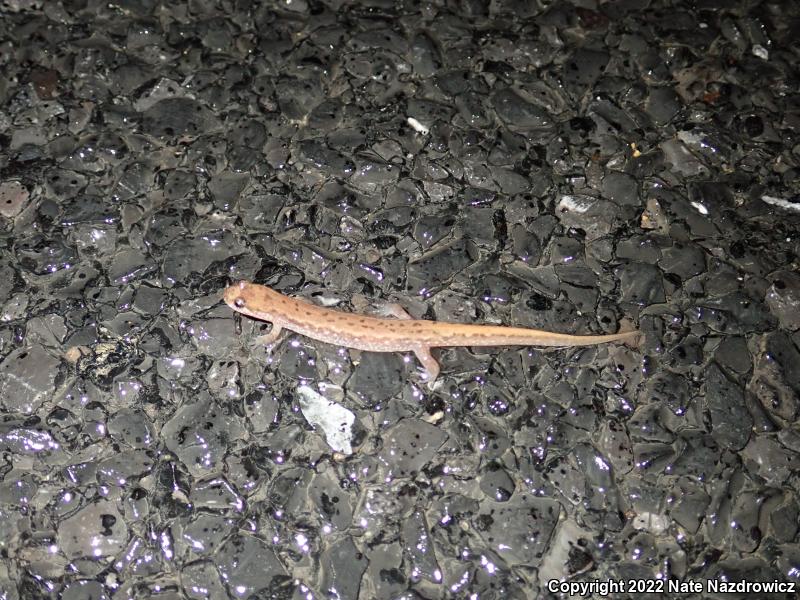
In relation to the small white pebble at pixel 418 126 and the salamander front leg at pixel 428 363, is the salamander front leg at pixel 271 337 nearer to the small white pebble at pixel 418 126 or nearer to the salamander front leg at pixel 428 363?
the salamander front leg at pixel 428 363

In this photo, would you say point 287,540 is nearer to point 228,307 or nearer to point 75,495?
point 75,495

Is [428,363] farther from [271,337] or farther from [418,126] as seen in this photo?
[418,126]

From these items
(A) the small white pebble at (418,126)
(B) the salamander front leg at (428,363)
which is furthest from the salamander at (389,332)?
(A) the small white pebble at (418,126)

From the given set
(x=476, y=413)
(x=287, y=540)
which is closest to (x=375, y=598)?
(x=287, y=540)

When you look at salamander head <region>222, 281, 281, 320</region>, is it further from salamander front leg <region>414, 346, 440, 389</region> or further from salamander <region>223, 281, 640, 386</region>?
salamander front leg <region>414, 346, 440, 389</region>

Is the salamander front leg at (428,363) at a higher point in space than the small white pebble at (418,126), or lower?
lower
